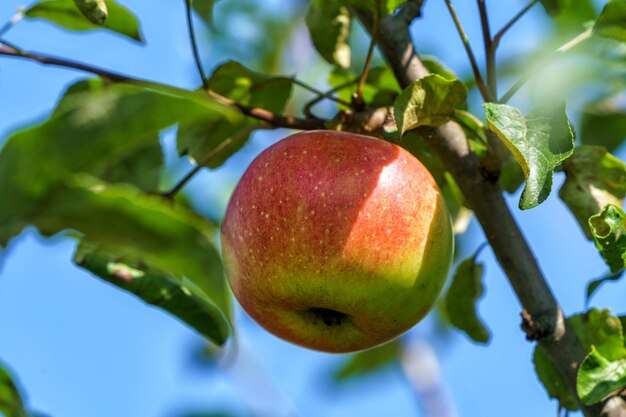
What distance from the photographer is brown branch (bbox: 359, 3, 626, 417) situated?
1.70 metres

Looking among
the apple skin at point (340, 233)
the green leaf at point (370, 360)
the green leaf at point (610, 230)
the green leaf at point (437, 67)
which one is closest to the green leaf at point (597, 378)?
the green leaf at point (610, 230)

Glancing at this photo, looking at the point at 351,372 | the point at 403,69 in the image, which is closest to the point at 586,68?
the point at 403,69

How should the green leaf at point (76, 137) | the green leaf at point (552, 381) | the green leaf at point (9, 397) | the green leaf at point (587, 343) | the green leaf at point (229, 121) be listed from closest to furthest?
the green leaf at point (76, 137), the green leaf at point (9, 397), the green leaf at point (587, 343), the green leaf at point (552, 381), the green leaf at point (229, 121)

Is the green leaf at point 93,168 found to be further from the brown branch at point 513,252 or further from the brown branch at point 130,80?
the brown branch at point 513,252

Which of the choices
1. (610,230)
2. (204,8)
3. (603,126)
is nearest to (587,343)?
(610,230)

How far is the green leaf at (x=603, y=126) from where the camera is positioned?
8.14 feet

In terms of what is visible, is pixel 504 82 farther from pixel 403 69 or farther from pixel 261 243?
pixel 261 243

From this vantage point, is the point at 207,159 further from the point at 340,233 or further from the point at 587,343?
the point at 587,343

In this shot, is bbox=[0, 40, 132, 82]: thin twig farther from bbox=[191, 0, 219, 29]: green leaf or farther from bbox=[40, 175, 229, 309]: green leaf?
bbox=[40, 175, 229, 309]: green leaf

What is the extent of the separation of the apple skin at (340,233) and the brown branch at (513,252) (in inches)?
5.0

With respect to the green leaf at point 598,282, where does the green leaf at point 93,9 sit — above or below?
above

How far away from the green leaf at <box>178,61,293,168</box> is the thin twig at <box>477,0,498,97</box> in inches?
18.0

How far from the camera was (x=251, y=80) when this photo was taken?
200 centimetres

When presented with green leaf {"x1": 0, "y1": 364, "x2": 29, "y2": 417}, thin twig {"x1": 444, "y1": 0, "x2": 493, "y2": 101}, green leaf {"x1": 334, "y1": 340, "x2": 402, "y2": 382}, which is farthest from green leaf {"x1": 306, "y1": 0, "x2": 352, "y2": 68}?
green leaf {"x1": 334, "y1": 340, "x2": 402, "y2": 382}
